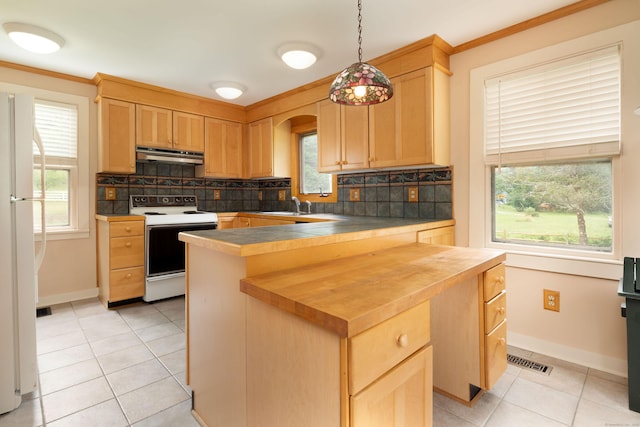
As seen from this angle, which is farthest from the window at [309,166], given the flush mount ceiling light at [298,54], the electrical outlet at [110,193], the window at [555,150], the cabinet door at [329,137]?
the electrical outlet at [110,193]

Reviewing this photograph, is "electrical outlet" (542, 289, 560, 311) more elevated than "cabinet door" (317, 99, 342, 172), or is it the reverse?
"cabinet door" (317, 99, 342, 172)

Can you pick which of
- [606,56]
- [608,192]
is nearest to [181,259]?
[608,192]

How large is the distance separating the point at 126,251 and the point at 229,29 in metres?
2.35

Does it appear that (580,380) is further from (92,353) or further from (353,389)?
(92,353)

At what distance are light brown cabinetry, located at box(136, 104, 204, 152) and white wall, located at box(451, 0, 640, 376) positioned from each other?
3.06 meters

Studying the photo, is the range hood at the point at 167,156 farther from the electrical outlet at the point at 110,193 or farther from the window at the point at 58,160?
the window at the point at 58,160

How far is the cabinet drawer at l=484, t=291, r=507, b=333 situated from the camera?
5.41 ft

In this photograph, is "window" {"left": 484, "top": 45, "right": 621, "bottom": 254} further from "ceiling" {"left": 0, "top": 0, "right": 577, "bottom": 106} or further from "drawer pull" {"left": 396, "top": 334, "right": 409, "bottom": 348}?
"drawer pull" {"left": 396, "top": 334, "right": 409, "bottom": 348}

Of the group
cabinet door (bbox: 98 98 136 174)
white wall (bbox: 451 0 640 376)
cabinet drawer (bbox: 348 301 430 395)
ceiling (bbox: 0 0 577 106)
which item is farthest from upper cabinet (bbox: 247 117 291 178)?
cabinet drawer (bbox: 348 301 430 395)

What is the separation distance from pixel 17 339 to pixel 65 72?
2.82m

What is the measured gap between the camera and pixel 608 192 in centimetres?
210

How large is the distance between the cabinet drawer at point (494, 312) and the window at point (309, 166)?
2606 millimetres

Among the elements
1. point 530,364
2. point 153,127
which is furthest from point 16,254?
point 530,364

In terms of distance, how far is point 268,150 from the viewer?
4.23 m
